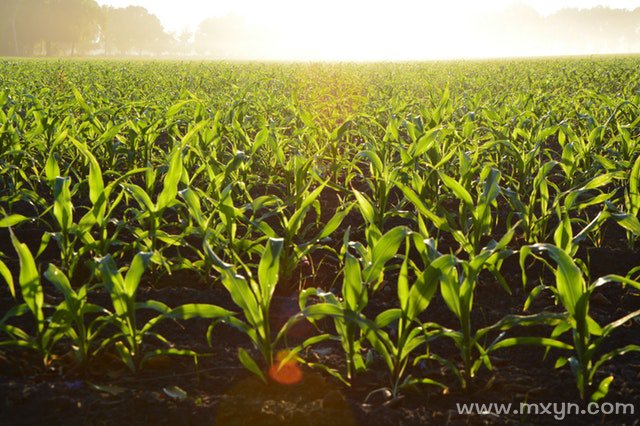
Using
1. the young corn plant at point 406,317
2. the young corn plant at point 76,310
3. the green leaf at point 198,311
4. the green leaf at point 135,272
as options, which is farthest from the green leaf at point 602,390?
the young corn plant at point 76,310

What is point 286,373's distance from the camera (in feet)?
6.20

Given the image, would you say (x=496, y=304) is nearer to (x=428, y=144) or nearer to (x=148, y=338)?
(x=428, y=144)

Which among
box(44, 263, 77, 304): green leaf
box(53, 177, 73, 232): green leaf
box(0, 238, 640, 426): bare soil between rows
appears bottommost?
box(0, 238, 640, 426): bare soil between rows

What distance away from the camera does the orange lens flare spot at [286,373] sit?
185cm

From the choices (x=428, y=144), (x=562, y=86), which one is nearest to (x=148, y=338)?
(x=428, y=144)

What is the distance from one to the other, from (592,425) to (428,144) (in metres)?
1.78

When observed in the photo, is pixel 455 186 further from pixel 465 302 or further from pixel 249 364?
pixel 249 364

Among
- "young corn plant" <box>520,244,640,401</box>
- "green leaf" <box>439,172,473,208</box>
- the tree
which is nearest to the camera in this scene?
"young corn plant" <box>520,244,640,401</box>

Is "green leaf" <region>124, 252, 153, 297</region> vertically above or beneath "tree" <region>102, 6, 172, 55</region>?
beneath

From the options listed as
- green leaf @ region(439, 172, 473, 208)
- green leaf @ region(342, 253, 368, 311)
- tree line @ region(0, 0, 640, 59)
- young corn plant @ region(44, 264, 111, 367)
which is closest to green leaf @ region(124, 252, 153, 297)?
young corn plant @ region(44, 264, 111, 367)

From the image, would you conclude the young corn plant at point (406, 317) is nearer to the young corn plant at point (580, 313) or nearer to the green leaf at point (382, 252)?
the green leaf at point (382, 252)

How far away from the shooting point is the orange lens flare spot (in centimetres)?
185

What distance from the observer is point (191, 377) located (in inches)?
74.5

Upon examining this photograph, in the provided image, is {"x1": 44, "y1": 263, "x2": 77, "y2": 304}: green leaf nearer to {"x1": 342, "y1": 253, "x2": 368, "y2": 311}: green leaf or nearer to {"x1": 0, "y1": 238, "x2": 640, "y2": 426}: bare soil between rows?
{"x1": 0, "y1": 238, "x2": 640, "y2": 426}: bare soil between rows
